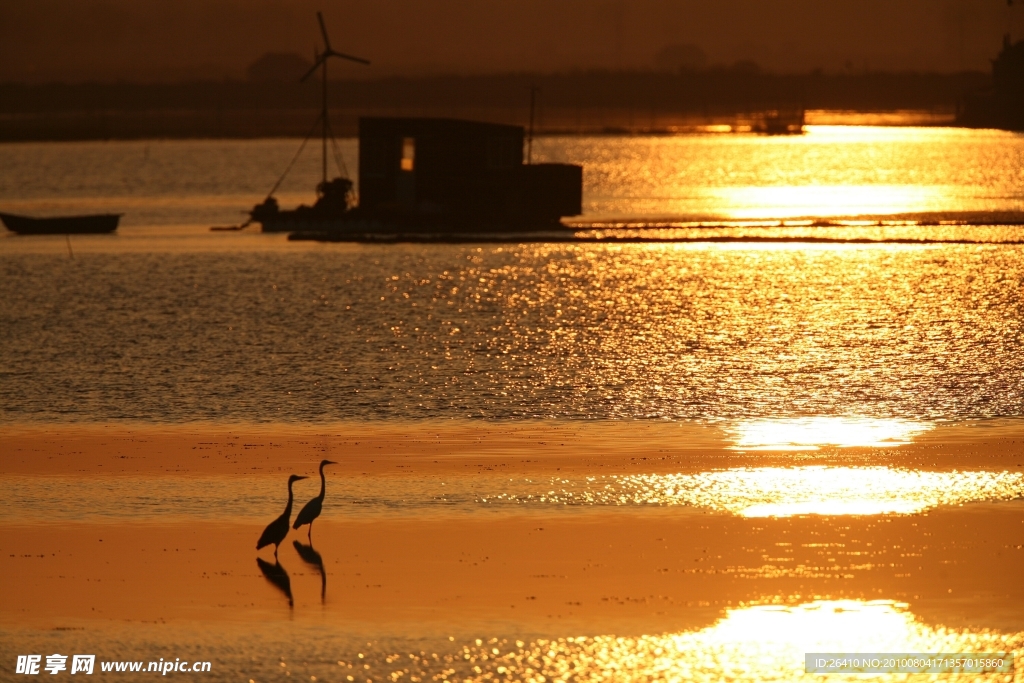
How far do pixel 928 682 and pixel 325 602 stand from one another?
4879 mm

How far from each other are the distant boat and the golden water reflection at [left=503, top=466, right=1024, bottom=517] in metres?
55.4

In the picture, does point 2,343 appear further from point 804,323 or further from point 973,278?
point 973,278

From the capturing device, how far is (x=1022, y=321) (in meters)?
32.8

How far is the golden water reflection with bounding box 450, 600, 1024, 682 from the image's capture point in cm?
1043

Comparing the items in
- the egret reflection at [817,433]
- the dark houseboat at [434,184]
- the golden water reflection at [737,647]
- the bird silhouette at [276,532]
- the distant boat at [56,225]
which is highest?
the dark houseboat at [434,184]

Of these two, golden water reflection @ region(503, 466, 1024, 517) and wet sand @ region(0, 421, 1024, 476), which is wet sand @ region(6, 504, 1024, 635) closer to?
golden water reflection @ region(503, 466, 1024, 517)

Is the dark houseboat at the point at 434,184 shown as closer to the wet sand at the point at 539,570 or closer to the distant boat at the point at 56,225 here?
the distant boat at the point at 56,225

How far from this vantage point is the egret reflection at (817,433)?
18641mm

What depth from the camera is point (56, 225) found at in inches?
2677

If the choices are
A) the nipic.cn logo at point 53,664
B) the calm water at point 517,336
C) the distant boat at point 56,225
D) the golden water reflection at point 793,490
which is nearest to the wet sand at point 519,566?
the golden water reflection at point 793,490

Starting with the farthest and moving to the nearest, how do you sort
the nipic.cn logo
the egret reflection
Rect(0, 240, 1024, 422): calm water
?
Rect(0, 240, 1024, 422): calm water
the egret reflection
the nipic.cn logo

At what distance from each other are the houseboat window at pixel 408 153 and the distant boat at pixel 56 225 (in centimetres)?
1462

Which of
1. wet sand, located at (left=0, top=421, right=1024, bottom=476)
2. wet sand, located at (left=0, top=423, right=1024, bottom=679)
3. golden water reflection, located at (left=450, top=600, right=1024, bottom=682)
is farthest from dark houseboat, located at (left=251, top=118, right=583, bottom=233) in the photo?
golden water reflection, located at (left=450, top=600, right=1024, bottom=682)

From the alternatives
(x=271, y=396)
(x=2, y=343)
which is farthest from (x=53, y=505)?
(x=2, y=343)
